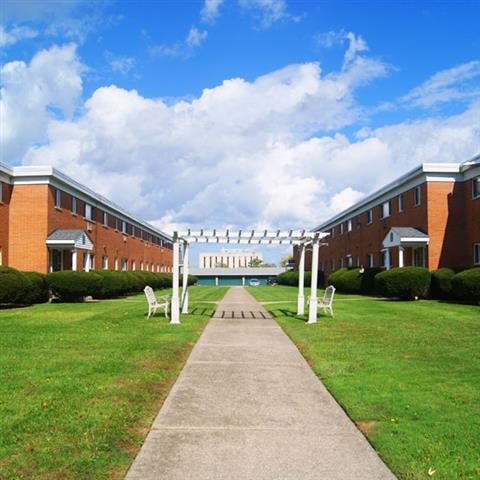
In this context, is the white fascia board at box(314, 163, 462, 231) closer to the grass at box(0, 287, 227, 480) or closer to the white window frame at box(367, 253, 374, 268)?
the white window frame at box(367, 253, 374, 268)

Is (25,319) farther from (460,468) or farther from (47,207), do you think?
(460,468)

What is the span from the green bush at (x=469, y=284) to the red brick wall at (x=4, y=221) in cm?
2010

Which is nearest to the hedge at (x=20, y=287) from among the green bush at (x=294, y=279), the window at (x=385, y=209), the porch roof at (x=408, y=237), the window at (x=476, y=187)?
the porch roof at (x=408, y=237)

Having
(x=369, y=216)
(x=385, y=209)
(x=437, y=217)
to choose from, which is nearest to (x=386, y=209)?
(x=385, y=209)

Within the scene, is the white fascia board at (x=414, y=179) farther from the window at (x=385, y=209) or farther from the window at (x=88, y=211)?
the window at (x=88, y=211)

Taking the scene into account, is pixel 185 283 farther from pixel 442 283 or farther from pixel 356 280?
pixel 356 280

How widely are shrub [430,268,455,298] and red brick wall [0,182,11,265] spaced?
20.1 meters

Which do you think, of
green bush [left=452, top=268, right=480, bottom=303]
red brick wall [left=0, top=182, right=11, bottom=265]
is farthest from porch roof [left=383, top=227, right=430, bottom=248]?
red brick wall [left=0, top=182, right=11, bottom=265]

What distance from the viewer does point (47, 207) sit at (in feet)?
92.1

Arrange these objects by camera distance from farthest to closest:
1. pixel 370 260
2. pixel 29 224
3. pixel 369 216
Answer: pixel 369 216 < pixel 370 260 < pixel 29 224

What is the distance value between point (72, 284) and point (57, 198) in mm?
6546

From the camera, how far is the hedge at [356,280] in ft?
108

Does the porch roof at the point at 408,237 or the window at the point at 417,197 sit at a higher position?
the window at the point at 417,197

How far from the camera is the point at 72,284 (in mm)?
25078
